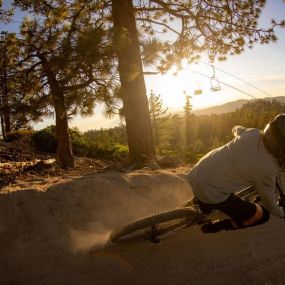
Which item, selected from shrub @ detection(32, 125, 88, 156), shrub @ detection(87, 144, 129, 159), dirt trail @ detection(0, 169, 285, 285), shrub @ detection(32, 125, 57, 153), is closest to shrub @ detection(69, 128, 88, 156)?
shrub @ detection(32, 125, 88, 156)

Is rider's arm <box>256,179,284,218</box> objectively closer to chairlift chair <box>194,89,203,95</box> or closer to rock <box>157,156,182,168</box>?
rock <box>157,156,182,168</box>

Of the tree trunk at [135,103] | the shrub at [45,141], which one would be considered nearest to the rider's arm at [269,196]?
the tree trunk at [135,103]

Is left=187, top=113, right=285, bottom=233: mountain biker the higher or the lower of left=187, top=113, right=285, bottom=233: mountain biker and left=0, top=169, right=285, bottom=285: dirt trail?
the higher

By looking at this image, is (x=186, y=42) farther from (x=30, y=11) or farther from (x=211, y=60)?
(x=30, y=11)

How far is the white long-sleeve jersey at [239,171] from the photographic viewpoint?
133 inches

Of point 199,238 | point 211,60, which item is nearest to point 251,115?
point 211,60

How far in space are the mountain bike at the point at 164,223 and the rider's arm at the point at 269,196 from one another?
26cm

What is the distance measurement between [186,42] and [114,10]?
2.26 metres

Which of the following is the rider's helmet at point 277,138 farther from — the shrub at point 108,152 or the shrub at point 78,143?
the shrub at point 78,143

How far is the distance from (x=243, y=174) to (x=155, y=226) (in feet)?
4.06

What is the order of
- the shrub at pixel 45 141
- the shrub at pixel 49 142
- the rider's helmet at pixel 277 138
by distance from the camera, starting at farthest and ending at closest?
1. the shrub at pixel 45 141
2. the shrub at pixel 49 142
3. the rider's helmet at pixel 277 138

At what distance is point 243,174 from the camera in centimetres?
351

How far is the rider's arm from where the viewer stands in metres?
3.44

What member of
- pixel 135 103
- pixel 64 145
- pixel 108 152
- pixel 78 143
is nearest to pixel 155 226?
pixel 135 103
